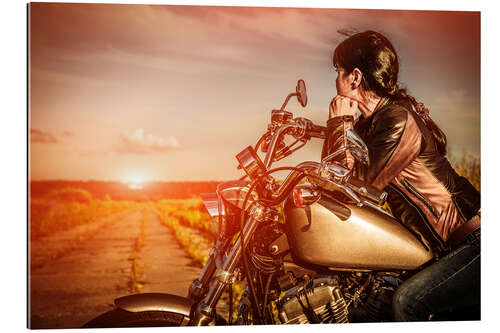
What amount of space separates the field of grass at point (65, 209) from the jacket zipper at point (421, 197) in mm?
2271

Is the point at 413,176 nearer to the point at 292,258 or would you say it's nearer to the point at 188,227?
the point at 292,258

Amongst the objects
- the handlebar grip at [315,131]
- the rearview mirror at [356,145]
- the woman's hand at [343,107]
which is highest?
the woman's hand at [343,107]

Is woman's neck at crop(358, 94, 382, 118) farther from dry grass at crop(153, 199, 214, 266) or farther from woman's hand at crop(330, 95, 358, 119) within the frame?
dry grass at crop(153, 199, 214, 266)

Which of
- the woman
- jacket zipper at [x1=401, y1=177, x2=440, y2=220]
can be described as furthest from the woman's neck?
jacket zipper at [x1=401, y1=177, x2=440, y2=220]

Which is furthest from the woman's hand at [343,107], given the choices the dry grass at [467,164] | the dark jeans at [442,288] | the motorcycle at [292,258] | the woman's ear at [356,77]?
the dry grass at [467,164]

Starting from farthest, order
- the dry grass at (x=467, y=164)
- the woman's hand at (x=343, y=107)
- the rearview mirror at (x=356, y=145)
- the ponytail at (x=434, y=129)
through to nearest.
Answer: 1. the dry grass at (x=467, y=164)
2. the ponytail at (x=434, y=129)
3. the woman's hand at (x=343, y=107)
4. the rearview mirror at (x=356, y=145)

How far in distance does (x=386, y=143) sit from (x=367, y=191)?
51 cm

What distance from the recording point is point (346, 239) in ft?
6.37

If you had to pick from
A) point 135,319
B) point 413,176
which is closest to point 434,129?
point 413,176

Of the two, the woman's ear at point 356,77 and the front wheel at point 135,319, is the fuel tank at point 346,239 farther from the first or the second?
the woman's ear at point 356,77

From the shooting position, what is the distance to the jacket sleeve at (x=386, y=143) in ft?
7.00
